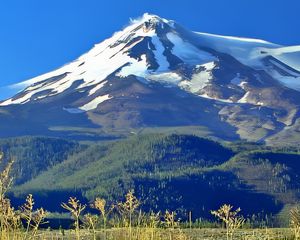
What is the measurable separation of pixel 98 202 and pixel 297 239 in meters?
3.14

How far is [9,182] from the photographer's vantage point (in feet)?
29.2

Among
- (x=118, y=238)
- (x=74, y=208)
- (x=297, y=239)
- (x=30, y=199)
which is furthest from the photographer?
(x=118, y=238)

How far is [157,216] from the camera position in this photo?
11.2m

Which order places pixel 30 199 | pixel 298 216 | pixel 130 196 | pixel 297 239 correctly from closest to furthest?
pixel 30 199, pixel 130 196, pixel 297 239, pixel 298 216

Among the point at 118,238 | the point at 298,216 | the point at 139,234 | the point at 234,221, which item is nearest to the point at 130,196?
the point at 234,221

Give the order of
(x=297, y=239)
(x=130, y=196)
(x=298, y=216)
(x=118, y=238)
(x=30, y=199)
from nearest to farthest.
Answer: (x=30, y=199), (x=130, y=196), (x=297, y=239), (x=298, y=216), (x=118, y=238)

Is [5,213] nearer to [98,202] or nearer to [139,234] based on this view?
[98,202]

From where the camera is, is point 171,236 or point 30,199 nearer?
point 30,199

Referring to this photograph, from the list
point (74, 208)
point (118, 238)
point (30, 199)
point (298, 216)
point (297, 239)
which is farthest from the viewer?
point (118, 238)

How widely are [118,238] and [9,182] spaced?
6559 millimetres

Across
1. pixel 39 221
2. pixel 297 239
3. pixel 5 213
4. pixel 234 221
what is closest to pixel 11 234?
pixel 5 213

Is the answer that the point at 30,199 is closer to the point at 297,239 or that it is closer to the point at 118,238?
the point at 297,239

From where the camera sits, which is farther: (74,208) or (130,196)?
(130,196)

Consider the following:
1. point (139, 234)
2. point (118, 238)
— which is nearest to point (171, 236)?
point (139, 234)
